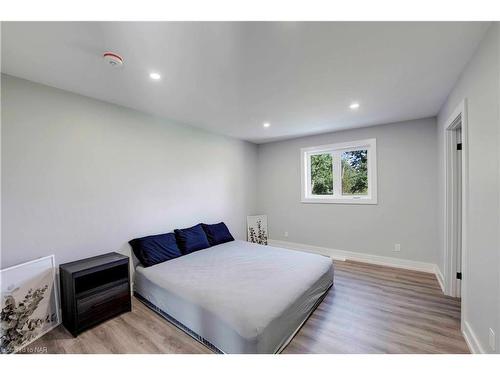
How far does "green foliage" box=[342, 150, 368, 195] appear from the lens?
3.96 meters

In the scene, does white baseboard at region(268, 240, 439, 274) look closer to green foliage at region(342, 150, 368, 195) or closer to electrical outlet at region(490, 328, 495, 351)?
green foliage at region(342, 150, 368, 195)

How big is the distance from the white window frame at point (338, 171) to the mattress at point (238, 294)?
5.39 ft

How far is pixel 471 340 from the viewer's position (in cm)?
171

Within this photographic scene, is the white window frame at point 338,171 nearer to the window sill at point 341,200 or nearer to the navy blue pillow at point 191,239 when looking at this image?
the window sill at point 341,200

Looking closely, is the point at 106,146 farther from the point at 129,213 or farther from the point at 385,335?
the point at 385,335

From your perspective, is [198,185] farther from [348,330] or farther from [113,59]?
[348,330]

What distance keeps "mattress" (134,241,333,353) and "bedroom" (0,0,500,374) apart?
0.02m

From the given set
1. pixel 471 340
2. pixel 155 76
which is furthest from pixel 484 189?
pixel 155 76

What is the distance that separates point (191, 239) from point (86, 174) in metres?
1.63

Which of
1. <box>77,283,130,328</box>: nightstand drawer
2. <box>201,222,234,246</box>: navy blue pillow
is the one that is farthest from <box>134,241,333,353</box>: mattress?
<box>201,222,234,246</box>: navy blue pillow

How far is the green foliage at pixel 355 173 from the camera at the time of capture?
3.96 m

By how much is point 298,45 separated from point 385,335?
2578mm
